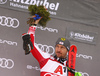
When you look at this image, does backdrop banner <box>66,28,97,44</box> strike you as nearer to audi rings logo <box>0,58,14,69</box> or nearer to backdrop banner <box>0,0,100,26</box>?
backdrop banner <box>0,0,100,26</box>

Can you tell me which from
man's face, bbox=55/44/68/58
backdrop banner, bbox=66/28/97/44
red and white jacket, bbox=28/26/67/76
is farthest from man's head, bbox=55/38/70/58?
backdrop banner, bbox=66/28/97/44

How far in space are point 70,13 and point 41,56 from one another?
1.35 metres

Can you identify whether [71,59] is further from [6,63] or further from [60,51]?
[6,63]

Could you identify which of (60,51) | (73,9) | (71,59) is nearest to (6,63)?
(60,51)

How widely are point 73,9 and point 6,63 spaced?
1.78 m

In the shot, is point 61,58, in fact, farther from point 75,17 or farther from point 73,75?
point 75,17

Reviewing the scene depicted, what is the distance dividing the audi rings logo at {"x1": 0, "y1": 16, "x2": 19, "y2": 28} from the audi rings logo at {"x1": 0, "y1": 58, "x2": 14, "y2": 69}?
701 mm

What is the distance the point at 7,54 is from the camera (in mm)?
3725

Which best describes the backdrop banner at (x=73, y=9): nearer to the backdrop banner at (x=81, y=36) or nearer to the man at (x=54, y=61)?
the backdrop banner at (x=81, y=36)

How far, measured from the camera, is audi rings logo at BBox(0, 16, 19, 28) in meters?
3.70

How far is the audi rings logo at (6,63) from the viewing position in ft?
12.2

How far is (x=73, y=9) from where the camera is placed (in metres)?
3.86

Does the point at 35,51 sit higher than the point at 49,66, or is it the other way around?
the point at 35,51

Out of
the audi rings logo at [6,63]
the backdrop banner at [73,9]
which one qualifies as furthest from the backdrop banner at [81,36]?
the audi rings logo at [6,63]
